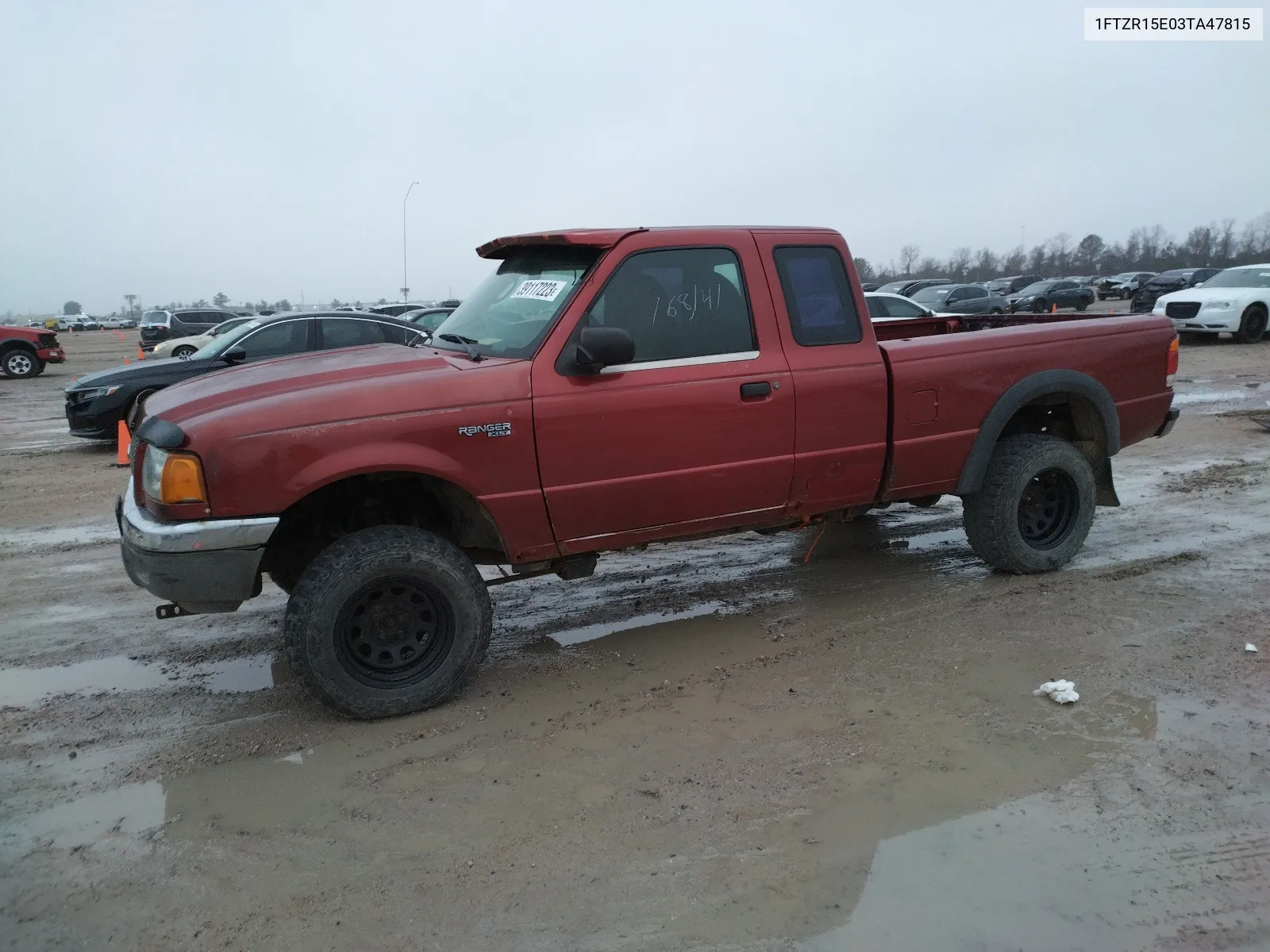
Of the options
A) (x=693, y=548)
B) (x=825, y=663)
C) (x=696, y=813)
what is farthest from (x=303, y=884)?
(x=693, y=548)

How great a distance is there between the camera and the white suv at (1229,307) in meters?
18.5

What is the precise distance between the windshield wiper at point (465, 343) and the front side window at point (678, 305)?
530mm

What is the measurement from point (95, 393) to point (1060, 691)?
1106cm

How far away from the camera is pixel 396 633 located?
162 inches

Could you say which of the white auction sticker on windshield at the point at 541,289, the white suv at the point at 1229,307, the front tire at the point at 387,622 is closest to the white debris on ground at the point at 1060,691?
the front tire at the point at 387,622

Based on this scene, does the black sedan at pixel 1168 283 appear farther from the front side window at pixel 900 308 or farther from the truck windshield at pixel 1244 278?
the front side window at pixel 900 308

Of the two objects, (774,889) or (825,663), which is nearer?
(774,889)

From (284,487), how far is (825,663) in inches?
105

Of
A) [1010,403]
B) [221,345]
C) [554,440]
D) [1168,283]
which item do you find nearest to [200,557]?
[554,440]

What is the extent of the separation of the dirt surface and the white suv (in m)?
15.6

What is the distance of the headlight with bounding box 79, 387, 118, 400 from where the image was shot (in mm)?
10930

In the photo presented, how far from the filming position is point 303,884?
295 cm

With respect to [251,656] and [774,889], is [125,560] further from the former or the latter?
[774,889]

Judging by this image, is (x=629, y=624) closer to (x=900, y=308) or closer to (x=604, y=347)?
(x=604, y=347)
